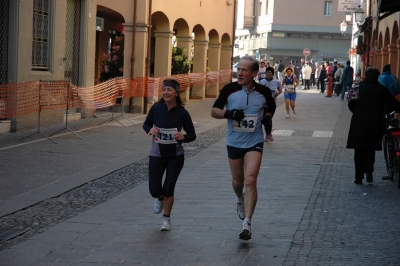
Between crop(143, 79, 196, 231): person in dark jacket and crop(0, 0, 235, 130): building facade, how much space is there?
31.5ft

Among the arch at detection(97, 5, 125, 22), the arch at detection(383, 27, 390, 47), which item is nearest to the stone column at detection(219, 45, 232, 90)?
the arch at detection(383, 27, 390, 47)

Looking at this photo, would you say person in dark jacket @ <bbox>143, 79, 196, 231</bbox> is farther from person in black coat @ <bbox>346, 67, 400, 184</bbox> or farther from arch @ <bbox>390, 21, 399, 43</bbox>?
arch @ <bbox>390, 21, 399, 43</bbox>

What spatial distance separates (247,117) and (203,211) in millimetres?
1728

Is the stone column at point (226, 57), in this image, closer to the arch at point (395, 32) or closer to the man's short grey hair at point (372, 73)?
the arch at point (395, 32)

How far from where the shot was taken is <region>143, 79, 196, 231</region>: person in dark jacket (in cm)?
792

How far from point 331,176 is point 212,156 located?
2.85 m

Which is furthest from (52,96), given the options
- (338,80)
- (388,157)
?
(338,80)

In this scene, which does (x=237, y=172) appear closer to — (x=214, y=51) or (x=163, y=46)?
(x=163, y=46)

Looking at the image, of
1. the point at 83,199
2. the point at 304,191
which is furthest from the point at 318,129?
the point at 83,199

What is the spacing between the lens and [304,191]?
1052 centimetres

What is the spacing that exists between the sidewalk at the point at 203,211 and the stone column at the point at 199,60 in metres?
17.1

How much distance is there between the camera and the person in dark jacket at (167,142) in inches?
312

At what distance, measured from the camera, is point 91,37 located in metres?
21.5

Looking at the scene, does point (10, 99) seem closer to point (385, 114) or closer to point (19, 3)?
point (19, 3)
